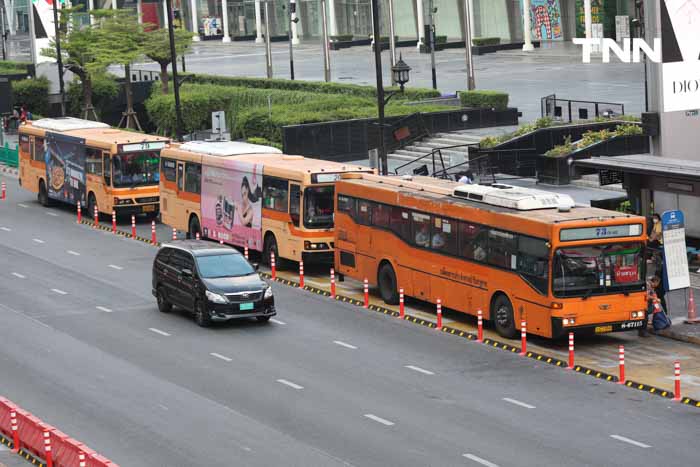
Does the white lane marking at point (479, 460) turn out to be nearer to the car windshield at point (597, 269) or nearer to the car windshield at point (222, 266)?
the car windshield at point (597, 269)

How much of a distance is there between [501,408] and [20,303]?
15558 mm

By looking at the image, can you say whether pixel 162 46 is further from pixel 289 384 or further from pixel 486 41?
pixel 289 384

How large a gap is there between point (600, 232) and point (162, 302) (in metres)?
11.0

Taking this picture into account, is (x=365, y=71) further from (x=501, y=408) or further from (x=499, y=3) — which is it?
(x=501, y=408)

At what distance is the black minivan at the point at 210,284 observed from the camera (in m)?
29.4

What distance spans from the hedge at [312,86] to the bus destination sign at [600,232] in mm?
34799

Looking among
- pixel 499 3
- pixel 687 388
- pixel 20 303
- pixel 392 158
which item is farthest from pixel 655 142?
pixel 499 3

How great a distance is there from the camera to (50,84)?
269ft

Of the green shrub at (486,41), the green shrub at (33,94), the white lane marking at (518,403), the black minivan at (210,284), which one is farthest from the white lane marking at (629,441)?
the green shrub at (486,41)

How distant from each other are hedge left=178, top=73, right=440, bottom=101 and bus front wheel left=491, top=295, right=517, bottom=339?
33.4m

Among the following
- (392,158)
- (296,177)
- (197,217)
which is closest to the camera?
(296,177)

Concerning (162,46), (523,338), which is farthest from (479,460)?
(162,46)

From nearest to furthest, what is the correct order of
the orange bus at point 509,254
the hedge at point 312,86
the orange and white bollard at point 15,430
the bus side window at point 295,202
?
the orange and white bollard at point 15,430 < the orange bus at point 509,254 < the bus side window at point 295,202 < the hedge at point 312,86

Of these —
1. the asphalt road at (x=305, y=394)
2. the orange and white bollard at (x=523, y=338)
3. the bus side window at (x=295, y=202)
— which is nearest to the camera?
the asphalt road at (x=305, y=394)
